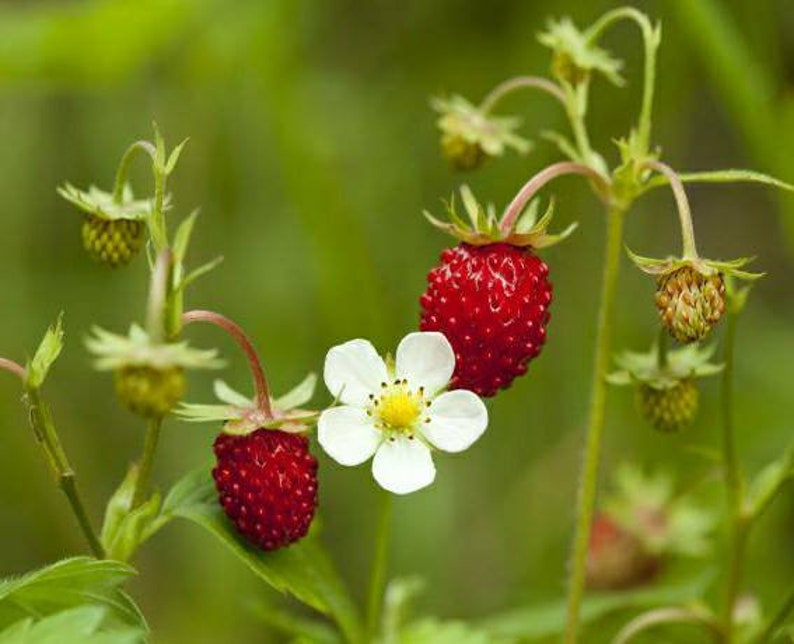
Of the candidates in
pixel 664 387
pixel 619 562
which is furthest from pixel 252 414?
pixel 619 562

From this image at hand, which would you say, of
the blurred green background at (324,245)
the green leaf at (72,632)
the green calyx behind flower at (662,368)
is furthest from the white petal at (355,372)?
the blurred green background at (324,245)

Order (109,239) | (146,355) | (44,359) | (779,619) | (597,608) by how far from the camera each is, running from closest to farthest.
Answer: (146,355) → (44,359) → (109,239) → (779,619) → (597,608)

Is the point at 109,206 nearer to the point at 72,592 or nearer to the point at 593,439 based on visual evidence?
the point at 72,592

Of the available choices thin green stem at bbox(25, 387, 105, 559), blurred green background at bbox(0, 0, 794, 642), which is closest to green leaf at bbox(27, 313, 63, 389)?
thin green stem at bbox(25, 387, 105, 559)

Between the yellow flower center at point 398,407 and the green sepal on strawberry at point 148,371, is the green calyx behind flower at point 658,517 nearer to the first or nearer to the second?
the yellow flower center at point 398,407

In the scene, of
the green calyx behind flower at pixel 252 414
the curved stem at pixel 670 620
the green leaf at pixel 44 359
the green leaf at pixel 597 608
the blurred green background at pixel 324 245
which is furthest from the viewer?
the blurred green background at pixel 324 245

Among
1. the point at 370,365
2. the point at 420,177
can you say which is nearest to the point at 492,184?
the point at 420,177
